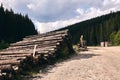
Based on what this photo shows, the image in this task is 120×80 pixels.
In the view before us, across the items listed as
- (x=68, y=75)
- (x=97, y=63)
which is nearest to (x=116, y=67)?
(x=97, y=63)

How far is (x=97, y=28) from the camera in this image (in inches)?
3548

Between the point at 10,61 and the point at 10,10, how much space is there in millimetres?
53178

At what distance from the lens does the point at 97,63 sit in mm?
20453

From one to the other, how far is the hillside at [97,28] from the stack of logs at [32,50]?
54.2 meters

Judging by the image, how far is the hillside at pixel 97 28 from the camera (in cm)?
8531

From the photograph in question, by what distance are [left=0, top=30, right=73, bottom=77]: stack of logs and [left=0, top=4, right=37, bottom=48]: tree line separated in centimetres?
2816

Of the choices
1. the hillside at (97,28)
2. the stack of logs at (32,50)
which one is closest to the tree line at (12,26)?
the hillside at (97,28)

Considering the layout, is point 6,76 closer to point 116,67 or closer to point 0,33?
point 116,67

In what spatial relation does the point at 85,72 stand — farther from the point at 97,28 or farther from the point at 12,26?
the point at 97,28

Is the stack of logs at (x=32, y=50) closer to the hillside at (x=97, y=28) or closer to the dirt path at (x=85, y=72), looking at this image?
the dirt path at (x=85, y=72)

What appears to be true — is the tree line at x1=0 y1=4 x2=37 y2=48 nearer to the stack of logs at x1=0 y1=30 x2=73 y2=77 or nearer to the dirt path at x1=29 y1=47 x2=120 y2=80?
the stack of logs at x1=0 y1=30 x2=73 y2=77

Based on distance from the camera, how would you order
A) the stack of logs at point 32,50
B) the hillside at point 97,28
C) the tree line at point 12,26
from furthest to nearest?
the hillside at point 97,28, the tree line at point 12,26, the stack of logs at point 32,50

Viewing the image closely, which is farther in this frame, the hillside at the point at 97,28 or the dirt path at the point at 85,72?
the hillside at the point at 97,28

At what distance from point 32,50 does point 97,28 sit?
68422mm
